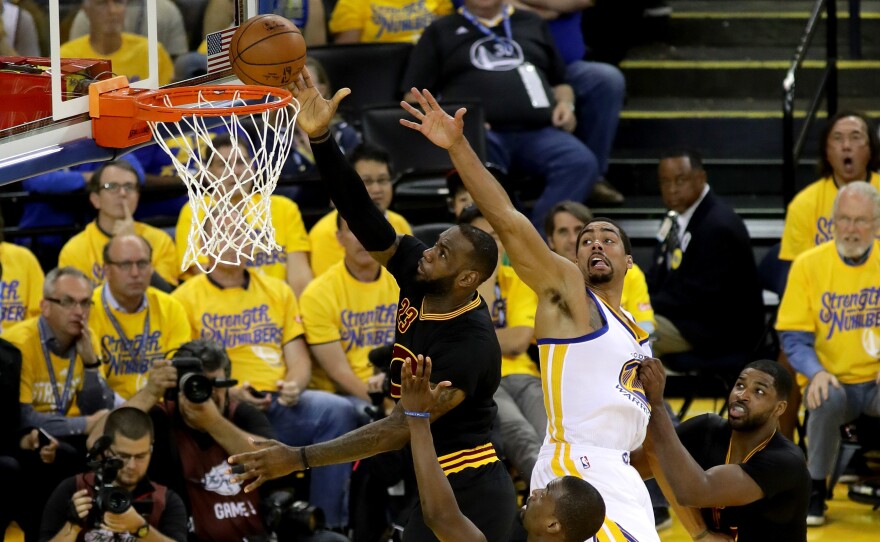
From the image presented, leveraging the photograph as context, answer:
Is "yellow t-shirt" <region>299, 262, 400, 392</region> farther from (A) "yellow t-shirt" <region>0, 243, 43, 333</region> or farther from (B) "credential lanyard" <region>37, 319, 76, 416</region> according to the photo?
(A) "yellow t-shirt" <region>0, 243, 43, 333</region>

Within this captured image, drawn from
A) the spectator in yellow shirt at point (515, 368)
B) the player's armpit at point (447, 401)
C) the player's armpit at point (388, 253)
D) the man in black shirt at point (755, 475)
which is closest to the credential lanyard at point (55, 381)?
the spectator in yellow shirt at point (515, 368)

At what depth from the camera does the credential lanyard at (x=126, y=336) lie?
25.2 feet

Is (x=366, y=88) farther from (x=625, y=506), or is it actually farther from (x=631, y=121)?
(x=625, y=506)

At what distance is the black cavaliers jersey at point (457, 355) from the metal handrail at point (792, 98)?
15.5 ft

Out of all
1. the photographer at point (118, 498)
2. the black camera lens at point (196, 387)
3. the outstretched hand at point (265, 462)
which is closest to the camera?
the outstretched hand at point (265, 462)

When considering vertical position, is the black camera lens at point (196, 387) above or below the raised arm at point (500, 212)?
below

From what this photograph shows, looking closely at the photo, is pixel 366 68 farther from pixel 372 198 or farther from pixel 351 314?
pixel 351 314

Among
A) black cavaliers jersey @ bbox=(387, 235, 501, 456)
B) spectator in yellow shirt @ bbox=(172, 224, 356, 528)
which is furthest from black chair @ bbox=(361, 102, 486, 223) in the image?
black cavaliers jersey @ bbox=(387, 235, 501, 456)

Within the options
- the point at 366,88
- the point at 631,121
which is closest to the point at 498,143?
the point at 366,88

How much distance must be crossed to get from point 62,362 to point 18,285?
0.82m

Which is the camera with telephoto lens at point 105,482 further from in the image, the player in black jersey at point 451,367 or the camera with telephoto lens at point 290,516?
the player in black jersey at point 451,367

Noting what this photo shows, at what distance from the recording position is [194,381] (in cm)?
695

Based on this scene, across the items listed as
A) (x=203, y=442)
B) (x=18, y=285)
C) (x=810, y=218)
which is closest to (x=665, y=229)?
(x=810, y=218)

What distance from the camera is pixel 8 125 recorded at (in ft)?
18.5
